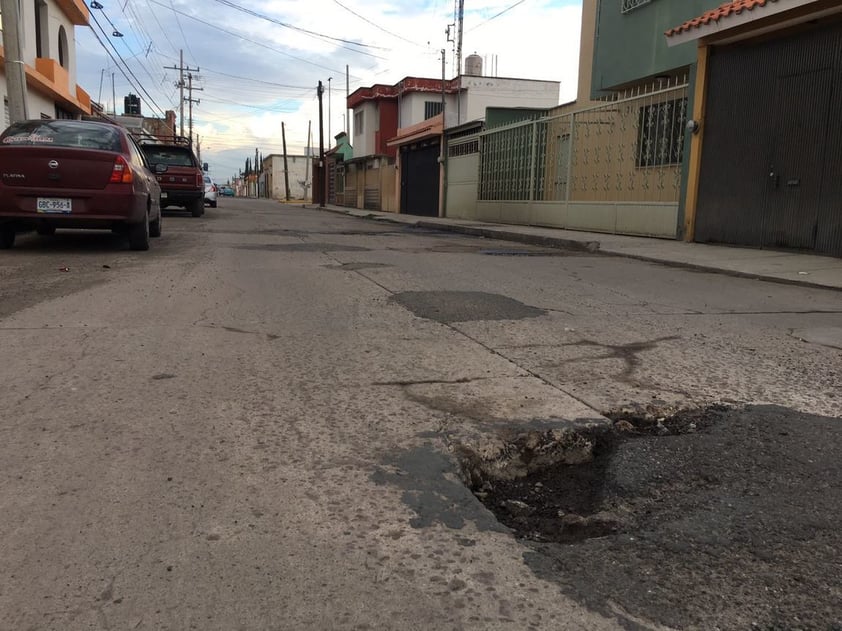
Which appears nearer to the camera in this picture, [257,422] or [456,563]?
[456,563]

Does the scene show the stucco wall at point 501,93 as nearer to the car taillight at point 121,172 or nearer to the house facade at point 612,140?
the house facade at point 612,140

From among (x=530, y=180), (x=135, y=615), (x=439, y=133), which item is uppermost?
(x=439, y=133)

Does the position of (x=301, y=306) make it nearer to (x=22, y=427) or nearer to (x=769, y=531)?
(x=22, y=427)

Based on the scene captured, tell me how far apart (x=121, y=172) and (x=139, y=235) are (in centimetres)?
116

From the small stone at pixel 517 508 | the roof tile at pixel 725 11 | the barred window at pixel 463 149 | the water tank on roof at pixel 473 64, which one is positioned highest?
the water tank on roof at pixel 473 64

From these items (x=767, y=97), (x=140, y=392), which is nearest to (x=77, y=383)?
(x=140, y=392)

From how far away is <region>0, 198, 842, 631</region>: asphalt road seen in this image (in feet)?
5.82

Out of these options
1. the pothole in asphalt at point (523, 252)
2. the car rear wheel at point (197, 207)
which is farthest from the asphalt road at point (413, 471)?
the car rear wheel at point (197, 207)

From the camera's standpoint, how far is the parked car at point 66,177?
778cm

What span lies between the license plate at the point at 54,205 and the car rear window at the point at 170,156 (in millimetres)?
11204

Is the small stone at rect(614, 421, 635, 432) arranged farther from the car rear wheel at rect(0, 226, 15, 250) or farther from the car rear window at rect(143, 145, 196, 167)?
the car rear window at rect(143, 145, 196, 167)

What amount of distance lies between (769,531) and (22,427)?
2.91 m

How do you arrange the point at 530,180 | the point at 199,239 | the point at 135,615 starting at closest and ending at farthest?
the point at 135,615
the point at 199,239
the point at 530,180

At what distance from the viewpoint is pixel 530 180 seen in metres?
17.9
